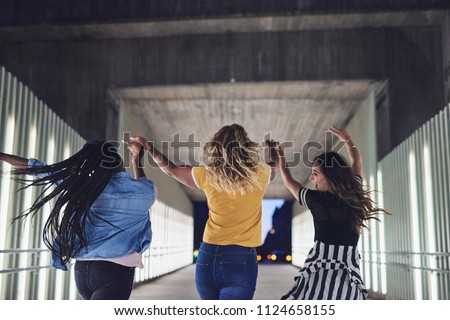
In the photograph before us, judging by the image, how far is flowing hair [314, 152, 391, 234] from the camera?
3045 mm

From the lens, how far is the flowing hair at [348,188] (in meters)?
3.04

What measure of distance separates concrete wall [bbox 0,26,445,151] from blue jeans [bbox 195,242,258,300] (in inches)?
413

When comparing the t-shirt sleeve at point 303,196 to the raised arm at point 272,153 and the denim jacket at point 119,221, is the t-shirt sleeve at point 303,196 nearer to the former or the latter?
the raised arm at point 272,153

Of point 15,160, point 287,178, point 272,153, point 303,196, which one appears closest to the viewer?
point 303,196

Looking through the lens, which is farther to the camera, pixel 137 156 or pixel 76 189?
pixel 137 156

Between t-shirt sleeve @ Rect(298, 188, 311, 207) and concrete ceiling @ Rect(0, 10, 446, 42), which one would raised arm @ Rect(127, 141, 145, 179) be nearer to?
t-shirt sleeve @ Rect(298, 188, 311, 207)

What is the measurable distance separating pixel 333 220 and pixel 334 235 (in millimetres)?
74

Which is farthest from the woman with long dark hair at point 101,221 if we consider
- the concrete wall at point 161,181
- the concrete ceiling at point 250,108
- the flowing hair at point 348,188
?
the concrete wall at point 161,181

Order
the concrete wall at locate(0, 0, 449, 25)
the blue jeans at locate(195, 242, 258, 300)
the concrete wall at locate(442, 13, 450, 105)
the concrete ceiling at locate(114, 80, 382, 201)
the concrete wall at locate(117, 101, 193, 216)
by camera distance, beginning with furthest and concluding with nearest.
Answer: the concrete wall at locate(117, 101, 193, 216) < the concrete ceiling at locate(114, 80, 382, 201) < the concrete wall at locate(442, 13, 450, 105) < the concrete wall at locate(0, 0, 449, 25) < the blue jeans at locate(195, 242, 258, 300)

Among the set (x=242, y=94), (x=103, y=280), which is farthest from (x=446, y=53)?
(x=103, y=280)

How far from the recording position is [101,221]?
2.94 metres

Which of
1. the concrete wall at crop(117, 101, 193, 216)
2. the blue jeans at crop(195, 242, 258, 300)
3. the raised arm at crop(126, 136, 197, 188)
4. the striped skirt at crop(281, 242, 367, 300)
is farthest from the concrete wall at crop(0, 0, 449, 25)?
the blue jeans at crop(195, 242, 258, 300)

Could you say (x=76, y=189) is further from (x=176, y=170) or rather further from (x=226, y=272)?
(x=226, y=272)

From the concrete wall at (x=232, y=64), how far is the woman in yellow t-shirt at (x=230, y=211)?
33.6ft
